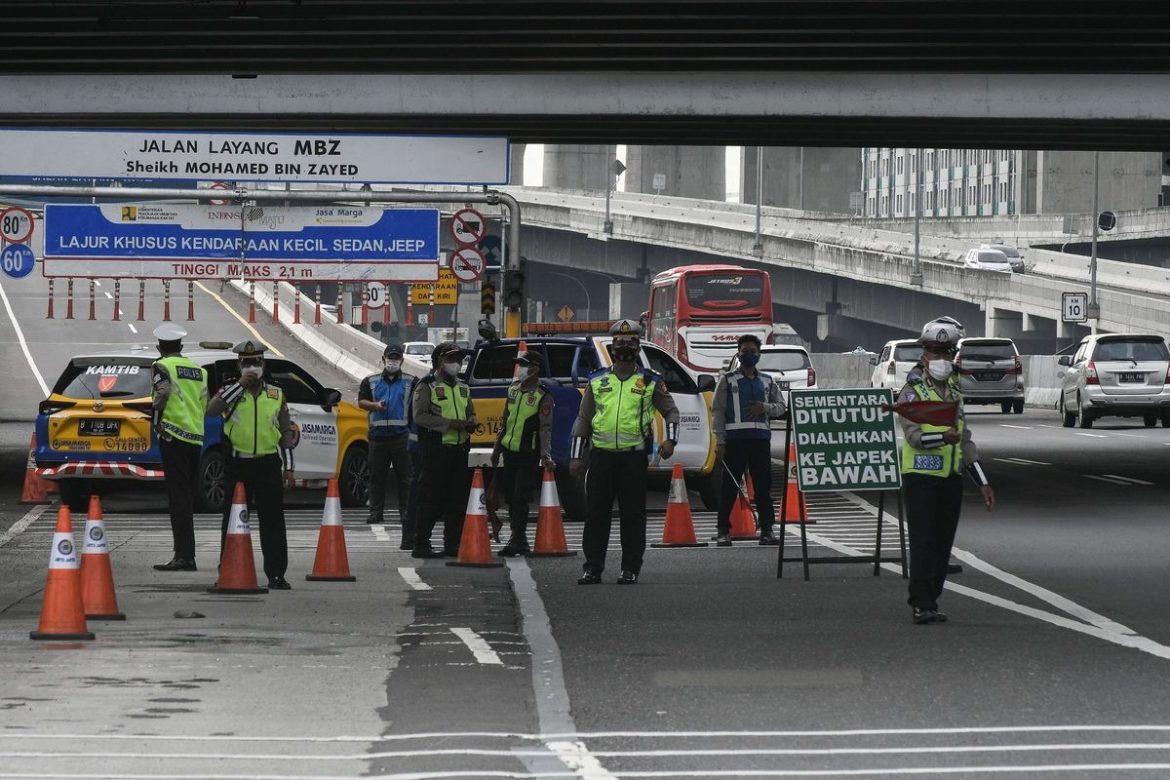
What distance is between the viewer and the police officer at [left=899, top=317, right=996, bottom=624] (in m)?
13.0

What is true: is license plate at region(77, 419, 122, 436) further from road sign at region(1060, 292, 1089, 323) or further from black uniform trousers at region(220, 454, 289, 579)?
road sign at region(1060, 292, 1089, 323)

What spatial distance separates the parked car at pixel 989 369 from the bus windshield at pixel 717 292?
7232 millimetres

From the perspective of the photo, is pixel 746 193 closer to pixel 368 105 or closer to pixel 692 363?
pixel 692 363

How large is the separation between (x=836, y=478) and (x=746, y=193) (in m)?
119

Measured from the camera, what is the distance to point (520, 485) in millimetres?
18188

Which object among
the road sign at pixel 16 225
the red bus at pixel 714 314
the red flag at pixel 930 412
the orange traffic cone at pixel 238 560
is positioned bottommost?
the orange traffic cone at pixel 238 560

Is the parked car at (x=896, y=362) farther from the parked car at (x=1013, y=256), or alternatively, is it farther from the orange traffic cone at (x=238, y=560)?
the parked car at (x=1013, y=256)

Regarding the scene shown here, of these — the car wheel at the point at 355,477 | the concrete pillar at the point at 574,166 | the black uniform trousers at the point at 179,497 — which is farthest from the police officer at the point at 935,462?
the concrete pillar at the point at 574,166

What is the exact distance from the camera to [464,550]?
1719 cm

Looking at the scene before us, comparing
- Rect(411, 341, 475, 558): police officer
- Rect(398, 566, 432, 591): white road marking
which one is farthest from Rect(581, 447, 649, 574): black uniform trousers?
Rect(411, 341, 475, 558): police officer

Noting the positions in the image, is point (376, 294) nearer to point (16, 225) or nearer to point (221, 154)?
point (16, 225)

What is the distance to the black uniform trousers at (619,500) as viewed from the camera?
1560 centimetres

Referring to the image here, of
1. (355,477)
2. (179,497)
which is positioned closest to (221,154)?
(355,477)

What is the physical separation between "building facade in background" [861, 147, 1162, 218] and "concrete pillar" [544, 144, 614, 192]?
16.7 meters
